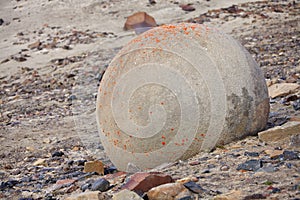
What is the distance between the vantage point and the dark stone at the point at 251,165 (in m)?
3.94

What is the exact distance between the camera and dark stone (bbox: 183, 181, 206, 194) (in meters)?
3.64

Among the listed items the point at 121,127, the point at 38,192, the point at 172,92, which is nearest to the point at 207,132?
the point at 172,92

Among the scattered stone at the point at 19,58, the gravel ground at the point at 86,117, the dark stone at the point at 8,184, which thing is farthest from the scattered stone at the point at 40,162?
the scattered stone at the point at 19,58

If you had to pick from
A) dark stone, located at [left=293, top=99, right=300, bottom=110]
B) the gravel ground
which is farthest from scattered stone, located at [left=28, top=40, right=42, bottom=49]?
dark stone, located at [left=293, top=99, right=300, bottom=110]

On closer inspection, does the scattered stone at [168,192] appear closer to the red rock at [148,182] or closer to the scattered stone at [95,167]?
the red rock at [148,182]

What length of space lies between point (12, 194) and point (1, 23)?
52.3 feet

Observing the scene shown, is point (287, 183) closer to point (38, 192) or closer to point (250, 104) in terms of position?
point (250, 104)

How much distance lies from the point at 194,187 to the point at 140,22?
1346 cm

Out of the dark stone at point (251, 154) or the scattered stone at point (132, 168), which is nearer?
the dark stone at point (251, 154)

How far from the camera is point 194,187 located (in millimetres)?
3680

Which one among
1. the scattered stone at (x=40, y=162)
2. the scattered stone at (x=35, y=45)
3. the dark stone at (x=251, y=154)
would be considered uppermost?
the dark stone at (x=251, y=154)

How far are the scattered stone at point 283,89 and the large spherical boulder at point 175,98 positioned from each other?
8.71ft

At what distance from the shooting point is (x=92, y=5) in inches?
801

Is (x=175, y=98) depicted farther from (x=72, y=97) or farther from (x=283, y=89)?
(x=72, y=97)
